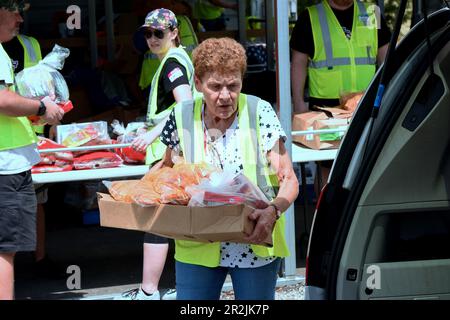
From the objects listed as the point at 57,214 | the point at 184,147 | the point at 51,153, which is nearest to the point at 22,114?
the point at 51,153

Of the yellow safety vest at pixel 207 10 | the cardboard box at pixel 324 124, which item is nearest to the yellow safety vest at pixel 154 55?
the cardboard box at pixel 324 124

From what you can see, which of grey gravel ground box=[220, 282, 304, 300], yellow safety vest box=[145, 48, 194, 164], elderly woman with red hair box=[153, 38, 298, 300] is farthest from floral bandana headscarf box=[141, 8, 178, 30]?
elderly woman with red hair box=[153, 38, 298, 300]

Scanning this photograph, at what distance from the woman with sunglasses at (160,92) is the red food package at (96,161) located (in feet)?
1.33

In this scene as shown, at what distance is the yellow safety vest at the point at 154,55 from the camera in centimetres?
720

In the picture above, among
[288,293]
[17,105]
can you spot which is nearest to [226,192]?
[17,105]

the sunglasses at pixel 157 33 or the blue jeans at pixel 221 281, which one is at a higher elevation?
the sunglasses at pixel 157 33

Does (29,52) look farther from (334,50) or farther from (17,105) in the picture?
(334,50)

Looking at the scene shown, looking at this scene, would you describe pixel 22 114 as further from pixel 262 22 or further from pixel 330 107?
pixel 262 22

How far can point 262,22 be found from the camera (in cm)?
1023

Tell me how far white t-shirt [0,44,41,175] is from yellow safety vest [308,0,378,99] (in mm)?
2092

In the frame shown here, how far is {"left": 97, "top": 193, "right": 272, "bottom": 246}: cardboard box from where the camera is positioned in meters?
3.62

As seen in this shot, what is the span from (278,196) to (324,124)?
242 centimetres

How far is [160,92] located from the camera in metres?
5.75

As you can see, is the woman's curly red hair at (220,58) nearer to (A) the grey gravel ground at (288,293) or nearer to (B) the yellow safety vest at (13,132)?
(B) the yellow safety vest at (13,132)
